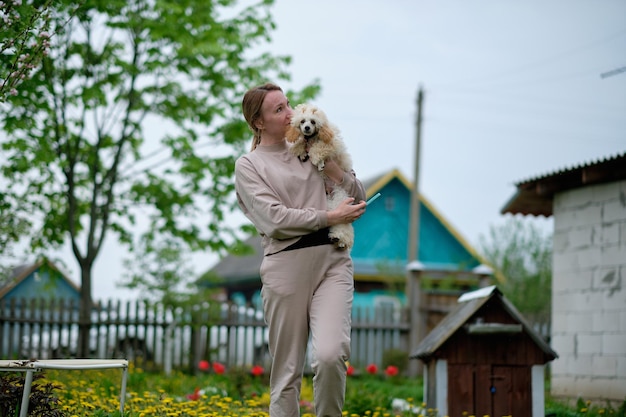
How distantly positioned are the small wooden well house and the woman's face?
2.74 metres

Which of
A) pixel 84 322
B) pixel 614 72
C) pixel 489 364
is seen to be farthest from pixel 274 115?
pixel 84 322

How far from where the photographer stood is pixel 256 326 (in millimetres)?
12859

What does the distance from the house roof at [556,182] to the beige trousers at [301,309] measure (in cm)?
484

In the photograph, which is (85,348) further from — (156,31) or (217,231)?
(156,31)

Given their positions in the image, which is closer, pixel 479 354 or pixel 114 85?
pixel 479 354

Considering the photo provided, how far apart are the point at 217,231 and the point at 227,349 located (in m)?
1.83

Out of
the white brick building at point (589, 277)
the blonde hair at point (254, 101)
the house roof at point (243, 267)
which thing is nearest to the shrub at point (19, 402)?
the blonde hair at point (254, 101)

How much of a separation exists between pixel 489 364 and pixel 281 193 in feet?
9.99

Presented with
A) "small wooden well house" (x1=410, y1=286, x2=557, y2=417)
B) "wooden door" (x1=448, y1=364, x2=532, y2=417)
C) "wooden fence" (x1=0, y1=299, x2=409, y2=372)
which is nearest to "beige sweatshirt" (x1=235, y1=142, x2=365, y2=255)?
"small wooden well house" (x1=410, y1=286, x2=557, y2=417)

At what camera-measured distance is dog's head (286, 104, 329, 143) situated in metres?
4.20

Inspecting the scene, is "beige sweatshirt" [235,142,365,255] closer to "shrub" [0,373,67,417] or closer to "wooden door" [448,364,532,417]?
"shrub" [0,373,67,417]

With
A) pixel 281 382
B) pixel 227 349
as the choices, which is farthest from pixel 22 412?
pixel 227 349

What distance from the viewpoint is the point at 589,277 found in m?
8.88

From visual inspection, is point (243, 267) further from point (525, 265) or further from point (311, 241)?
point (311, 241)
